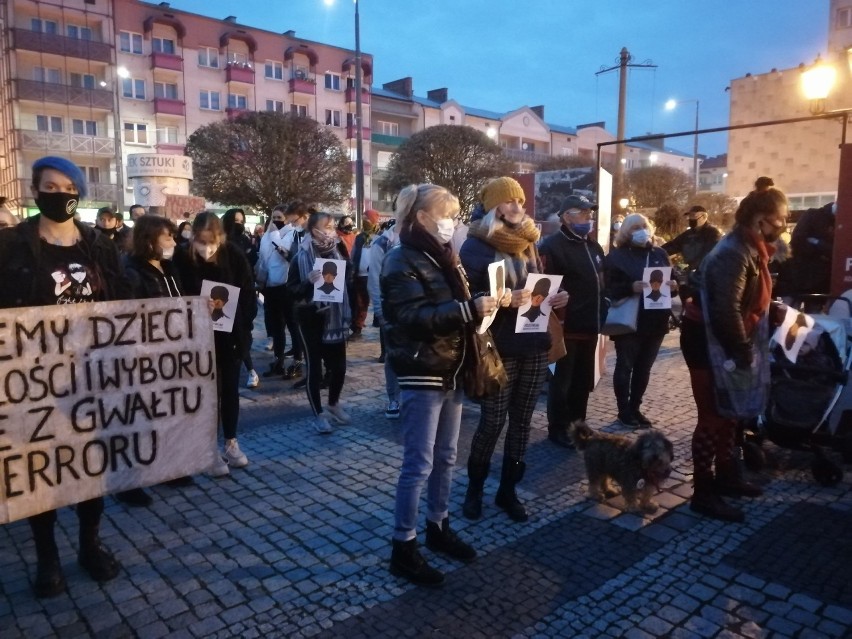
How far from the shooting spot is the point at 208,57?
43500 mm

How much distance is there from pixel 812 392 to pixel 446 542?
120 inches

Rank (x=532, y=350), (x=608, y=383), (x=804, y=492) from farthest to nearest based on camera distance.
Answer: (x=608, y=383), (x=804, y=492), (x=532, y=350)

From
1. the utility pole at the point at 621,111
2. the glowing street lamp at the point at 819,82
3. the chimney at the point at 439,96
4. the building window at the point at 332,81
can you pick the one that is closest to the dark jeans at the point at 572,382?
the glowing street lamp at the point at 819,82

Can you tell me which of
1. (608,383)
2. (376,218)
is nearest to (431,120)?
(376,218)

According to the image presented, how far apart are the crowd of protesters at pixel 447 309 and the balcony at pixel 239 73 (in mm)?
42396

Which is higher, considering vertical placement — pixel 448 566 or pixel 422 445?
pixel 422 445

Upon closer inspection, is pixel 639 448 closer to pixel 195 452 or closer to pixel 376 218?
pixel 195 452

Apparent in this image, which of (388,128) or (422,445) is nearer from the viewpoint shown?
(422,445)

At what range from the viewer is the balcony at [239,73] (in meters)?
43.5

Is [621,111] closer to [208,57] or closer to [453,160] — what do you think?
[453,160]

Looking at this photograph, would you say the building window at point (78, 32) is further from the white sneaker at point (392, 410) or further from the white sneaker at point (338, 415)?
the white sneaker at point (392, 410)

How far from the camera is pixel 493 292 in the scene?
3.29 m

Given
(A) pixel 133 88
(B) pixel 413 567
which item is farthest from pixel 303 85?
(B) pixel 413 567

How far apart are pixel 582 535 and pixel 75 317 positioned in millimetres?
3092
